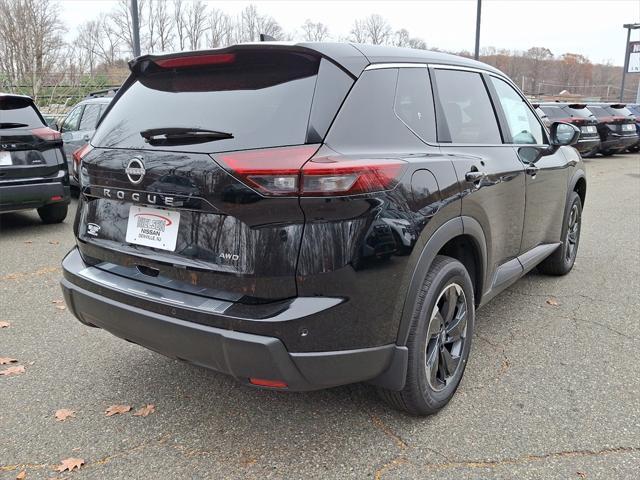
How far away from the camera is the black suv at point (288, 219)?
2.23 metres

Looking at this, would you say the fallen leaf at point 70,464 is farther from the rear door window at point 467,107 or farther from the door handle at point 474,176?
the rear door window at point 467,107

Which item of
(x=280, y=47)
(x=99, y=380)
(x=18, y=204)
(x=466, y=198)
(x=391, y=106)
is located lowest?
(x=99, y=380)

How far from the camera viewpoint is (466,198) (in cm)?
292

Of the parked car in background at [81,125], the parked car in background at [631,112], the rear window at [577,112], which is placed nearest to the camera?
the parked car in background at [81,125]

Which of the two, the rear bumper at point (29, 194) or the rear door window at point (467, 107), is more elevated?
the rear door window at point (467, 107)

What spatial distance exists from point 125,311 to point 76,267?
21.8 inches

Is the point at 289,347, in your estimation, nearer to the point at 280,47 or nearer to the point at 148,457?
the point at 148,457

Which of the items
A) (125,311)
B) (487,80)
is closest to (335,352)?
(125,311)

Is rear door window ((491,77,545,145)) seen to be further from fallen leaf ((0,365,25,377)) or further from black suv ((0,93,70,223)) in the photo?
black suv ((0,93,70,223))

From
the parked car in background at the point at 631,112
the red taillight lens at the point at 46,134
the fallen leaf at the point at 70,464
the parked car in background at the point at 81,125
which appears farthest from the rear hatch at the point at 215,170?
the parked car in background at the point at 631,112

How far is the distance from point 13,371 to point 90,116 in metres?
6.64

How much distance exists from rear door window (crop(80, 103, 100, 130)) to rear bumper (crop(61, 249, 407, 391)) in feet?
22.8

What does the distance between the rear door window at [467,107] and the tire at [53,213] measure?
567 cm

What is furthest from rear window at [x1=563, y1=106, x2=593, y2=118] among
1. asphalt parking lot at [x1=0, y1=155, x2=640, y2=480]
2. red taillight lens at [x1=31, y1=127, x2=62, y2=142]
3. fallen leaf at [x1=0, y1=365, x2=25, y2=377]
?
fallen leaf at [x1=0, y1=365, x2=25, y2=377]
